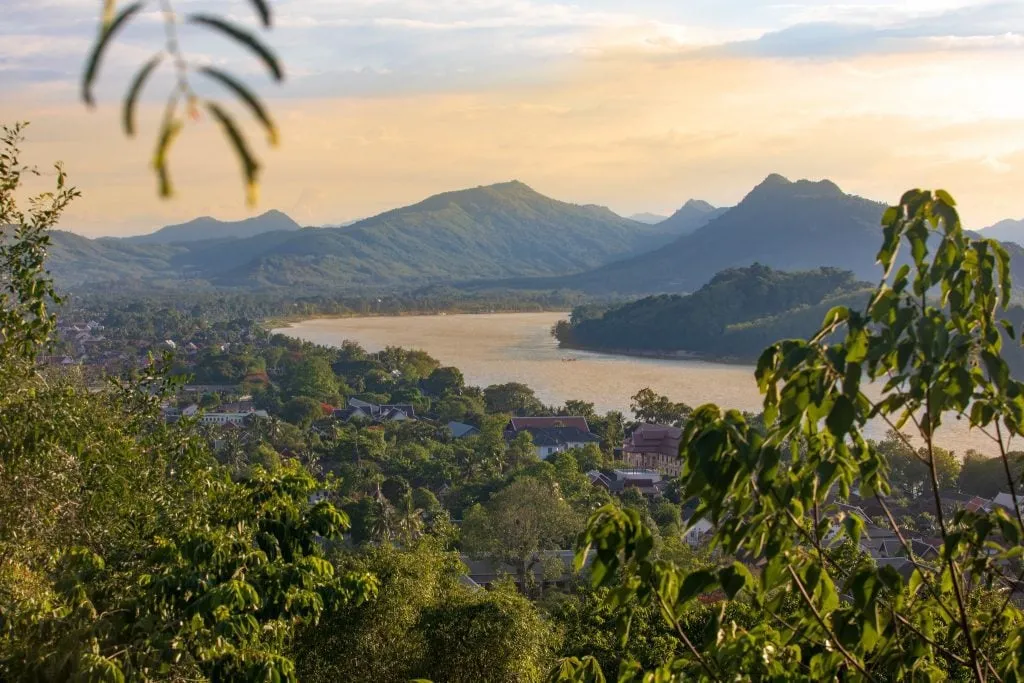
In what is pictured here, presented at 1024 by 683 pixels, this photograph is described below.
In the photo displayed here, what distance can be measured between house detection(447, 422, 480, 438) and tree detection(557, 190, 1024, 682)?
20051 mm

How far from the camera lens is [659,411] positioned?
70.7ft

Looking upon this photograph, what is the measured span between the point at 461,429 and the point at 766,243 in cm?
6909

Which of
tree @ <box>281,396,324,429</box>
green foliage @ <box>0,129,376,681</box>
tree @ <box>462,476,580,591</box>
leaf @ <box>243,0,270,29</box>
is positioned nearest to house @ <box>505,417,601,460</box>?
tree @ <box>281,396,324,429</box>

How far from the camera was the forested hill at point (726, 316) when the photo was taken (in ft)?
131

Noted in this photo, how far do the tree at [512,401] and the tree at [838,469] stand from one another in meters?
22.1

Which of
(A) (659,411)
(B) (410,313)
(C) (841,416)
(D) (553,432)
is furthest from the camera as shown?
(B) (410,313)

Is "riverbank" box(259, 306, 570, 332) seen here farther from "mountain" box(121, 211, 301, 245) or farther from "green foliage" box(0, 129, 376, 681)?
"mountain" box(121, 211, 301, 245)

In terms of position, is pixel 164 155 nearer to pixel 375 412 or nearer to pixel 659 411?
pixel 659 411

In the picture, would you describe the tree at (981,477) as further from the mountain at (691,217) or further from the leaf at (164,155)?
the mountain at (691,217)

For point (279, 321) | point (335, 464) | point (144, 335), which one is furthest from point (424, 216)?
point (335, 464)

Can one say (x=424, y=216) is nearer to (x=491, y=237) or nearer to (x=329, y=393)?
(x=491, y=237)

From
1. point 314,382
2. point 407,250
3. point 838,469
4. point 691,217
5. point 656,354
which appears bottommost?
point 314,382

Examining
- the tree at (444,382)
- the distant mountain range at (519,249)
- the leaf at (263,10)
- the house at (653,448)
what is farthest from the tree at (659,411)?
the distant mountain range at (519,249)

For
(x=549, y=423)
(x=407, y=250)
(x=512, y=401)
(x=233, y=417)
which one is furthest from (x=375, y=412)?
Result: (x=407, y=250)
